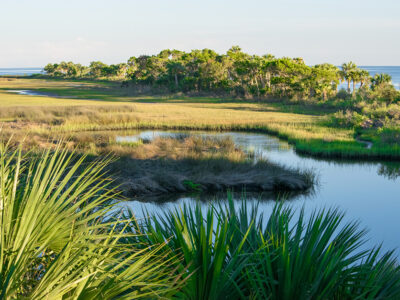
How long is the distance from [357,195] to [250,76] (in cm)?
5539

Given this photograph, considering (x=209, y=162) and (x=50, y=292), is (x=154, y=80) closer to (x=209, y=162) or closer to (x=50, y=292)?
(x=209, y=162)

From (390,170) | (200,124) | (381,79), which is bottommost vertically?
(390,170)

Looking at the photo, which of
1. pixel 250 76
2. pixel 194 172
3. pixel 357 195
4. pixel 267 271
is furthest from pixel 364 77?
pixel 267 271

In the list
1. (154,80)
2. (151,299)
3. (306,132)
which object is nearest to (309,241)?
(151,299)

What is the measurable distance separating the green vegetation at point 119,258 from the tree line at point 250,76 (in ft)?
145

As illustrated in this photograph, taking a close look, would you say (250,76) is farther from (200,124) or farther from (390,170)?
(390,170)

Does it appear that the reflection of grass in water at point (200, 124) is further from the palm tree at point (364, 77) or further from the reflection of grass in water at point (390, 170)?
the palm tree at point (364, 77)

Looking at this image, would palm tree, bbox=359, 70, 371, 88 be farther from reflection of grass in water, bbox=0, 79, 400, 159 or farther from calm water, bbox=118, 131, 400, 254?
calm water, bbox=118, 131, 400, 254

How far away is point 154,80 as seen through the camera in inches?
3472

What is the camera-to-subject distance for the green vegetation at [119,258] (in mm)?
2475

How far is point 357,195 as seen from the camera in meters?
A: 17.6

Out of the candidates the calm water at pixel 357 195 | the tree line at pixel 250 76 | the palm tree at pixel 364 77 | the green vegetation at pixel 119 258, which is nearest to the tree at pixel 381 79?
the tree line at pixel 250 76

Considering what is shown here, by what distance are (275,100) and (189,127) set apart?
26053mm

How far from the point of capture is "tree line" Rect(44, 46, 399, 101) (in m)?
60.5
